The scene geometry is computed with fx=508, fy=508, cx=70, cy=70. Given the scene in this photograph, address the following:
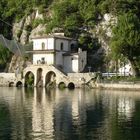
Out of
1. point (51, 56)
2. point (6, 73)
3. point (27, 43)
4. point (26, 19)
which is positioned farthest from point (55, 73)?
point (26, 19)

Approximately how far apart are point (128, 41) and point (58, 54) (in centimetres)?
1924

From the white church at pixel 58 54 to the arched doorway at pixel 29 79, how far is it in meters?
2.54

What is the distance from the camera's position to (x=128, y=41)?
281ft

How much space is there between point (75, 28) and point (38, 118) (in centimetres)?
6170

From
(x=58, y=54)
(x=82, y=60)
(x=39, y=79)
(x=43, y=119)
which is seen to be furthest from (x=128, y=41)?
(x=43, y=119)

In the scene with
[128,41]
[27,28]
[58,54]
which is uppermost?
[27,28]

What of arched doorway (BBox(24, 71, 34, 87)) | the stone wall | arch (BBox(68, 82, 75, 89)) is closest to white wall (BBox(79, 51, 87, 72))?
arch (BBox(68, 82, 75, 89))

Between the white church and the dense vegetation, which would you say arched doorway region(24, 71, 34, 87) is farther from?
the dense vegetation

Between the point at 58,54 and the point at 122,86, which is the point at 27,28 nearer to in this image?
the point at 58,54

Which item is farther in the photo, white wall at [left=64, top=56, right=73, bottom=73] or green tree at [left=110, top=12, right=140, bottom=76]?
white wall at [left=64, top=56, right=73, bottom=73]

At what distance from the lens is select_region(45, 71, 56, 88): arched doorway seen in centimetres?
9794

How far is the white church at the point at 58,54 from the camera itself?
99.8 meters

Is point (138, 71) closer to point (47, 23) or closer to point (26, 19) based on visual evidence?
point (47, 23)

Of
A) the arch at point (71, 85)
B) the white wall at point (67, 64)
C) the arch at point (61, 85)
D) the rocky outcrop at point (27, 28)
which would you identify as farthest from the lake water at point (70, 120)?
the rocky outcrop at point (27, 28)
